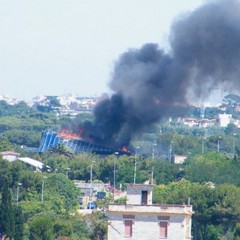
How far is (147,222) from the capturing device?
4738cm

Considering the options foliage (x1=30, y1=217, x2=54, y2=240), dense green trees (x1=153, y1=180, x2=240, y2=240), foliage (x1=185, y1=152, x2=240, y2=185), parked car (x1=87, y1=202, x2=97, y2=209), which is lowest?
foliage (x1=30, y1=217, x2=54, y2=240)

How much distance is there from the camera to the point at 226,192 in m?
82.6

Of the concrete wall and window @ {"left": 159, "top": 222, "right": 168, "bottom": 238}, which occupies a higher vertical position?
the concrete wall

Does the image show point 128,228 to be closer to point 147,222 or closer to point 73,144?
point 147,222

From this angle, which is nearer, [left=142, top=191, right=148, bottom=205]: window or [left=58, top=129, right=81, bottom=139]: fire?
[left=142, top=191, right=148, bottom=205]: window

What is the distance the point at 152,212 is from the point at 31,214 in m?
36.8

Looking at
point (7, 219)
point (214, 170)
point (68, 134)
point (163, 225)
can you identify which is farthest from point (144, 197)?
point (68, 134)

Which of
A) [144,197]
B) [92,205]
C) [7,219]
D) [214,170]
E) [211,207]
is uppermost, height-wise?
[214,170]

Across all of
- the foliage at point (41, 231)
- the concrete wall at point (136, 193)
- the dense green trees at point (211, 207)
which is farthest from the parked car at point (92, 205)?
the concrete wall at point (136, 193)

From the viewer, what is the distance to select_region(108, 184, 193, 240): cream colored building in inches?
1849

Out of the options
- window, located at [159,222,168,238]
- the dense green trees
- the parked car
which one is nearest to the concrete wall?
window, located at [159,222,168,238]

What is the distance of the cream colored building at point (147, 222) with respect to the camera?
46969 millimetres

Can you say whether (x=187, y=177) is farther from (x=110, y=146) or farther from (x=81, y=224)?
(x=81, y=224)

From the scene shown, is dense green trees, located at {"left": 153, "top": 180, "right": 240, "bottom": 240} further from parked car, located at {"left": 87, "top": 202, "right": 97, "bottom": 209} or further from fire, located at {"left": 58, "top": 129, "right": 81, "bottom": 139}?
fire, located at {"left": 58, "top": 129, "right": 81, "bottom": 139}
